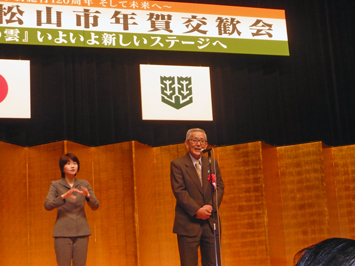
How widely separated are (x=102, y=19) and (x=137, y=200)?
220 centimetres

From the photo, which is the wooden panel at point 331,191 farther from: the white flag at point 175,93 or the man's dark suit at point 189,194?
the man's dark suit at point 189,194

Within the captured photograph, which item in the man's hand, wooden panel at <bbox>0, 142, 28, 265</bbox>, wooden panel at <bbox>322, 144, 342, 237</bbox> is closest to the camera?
the man's hand

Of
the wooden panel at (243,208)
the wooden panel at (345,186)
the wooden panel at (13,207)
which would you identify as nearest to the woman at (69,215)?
the wooden panel at (13,207)

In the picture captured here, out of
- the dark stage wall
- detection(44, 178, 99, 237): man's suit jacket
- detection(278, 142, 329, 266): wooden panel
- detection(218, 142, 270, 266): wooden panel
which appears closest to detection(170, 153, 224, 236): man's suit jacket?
detection(44, 178, 99, 237): man's suit jacket

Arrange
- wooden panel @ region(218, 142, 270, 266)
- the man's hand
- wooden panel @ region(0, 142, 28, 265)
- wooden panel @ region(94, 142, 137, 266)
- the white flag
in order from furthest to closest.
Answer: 1. the white flag
2. wooden panel @ region(218, 142, 270, 266)
3. wooden panel @ region(94, 142, 137, 266)
4. wooden panel @ region(0, 142, 28, 265)
5. the man's hand

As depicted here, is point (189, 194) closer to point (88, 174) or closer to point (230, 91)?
point (88, 174)

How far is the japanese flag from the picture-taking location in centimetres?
492

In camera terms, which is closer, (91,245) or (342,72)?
(91,245)

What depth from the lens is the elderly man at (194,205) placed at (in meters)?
3.24

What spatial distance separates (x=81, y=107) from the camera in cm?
546

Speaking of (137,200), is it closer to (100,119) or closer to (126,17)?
(100,119)

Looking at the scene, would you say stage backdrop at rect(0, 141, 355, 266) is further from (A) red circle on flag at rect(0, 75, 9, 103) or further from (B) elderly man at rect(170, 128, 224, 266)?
(B) elderly man at rect(170, 128, 224, 266)

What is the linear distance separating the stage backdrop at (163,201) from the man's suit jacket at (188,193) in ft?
4.04

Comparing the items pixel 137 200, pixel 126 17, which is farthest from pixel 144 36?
pixel 137 200
